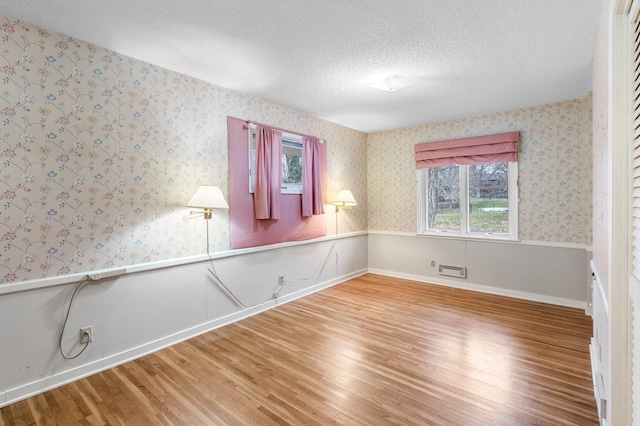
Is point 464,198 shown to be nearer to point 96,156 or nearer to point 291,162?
point 291,162

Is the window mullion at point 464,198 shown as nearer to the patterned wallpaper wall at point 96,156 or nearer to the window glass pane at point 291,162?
the window glass pane at point 291,162

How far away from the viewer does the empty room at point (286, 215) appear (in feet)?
6.40

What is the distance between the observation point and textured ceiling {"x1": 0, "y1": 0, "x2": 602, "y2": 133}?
1.98 metres

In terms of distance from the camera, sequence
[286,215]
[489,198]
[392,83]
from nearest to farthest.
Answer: [392,83]
[286,215]
[489,198]

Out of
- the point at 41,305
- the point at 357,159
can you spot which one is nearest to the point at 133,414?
the point at 41,305

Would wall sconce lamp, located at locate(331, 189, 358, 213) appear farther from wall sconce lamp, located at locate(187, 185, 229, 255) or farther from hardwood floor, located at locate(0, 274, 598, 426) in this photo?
wall sconce lamp, located at locate(187, 185, 229, 255)

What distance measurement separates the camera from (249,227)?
143 inches

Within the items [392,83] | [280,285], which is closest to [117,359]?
[280,285]

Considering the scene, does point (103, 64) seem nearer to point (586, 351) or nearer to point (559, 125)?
point (586, 351)

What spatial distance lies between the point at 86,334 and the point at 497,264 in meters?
4.78

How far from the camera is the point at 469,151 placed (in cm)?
451

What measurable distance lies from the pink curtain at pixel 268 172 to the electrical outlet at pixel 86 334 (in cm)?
186

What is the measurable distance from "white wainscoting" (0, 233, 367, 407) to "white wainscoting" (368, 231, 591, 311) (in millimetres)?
2010

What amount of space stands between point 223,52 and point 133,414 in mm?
2722
